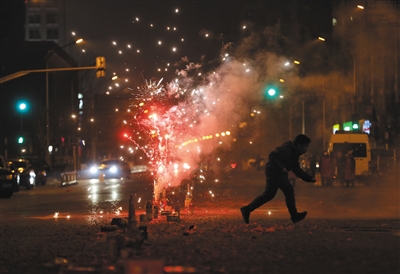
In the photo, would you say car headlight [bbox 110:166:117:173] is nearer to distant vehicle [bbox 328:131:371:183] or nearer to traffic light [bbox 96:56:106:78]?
distant vehicle [bbox 328:131:371:183]

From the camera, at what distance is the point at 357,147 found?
35906 mm

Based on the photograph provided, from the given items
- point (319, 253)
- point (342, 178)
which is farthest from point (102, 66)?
point (319, 253)

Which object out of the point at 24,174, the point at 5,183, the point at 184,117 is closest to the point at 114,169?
the point at 24,174

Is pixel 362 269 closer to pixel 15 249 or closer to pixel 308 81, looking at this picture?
pixel 15 249

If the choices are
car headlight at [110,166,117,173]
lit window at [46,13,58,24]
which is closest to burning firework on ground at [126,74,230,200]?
car headlight at [110,166,117,173]

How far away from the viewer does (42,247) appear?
1110 centimetres

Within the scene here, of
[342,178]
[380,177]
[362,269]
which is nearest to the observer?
[362,269]

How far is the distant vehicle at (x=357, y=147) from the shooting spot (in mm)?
35531

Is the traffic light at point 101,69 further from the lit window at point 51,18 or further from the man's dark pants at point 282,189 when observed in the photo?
the lit window at point 51,18

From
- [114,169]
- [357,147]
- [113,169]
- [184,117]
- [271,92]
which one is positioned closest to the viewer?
[184,117]

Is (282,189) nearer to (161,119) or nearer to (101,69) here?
(161,119)

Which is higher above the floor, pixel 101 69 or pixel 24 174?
pixel 101 69

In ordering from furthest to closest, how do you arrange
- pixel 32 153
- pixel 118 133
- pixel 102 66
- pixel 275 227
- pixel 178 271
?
1. pixel 32 153
2. pixel 118 133
3. pixel 102 66
4. pixel 275 227
5. pixel 178 271

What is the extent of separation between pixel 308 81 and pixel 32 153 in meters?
34.2
